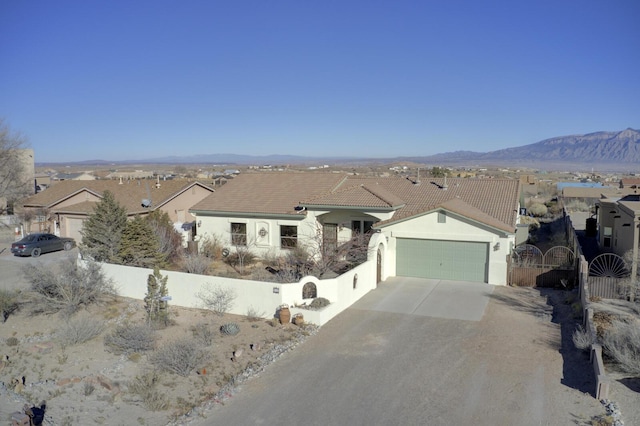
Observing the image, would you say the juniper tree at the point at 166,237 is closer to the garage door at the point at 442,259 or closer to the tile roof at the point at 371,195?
the tile roof at the point at 371,195

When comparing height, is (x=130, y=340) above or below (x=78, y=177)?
below

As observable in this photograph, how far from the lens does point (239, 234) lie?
2808 cm

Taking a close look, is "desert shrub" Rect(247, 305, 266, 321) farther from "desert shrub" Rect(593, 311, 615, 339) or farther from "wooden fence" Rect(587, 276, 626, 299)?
"wooden fence" Rect(587, 276, 626, 299)

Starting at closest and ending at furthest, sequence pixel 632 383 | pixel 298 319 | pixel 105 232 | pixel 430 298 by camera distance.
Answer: pixel 632 383
pixel 298 319
pixel 430 298
pixel 105 232

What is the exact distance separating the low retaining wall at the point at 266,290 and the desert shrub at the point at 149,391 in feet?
16.4

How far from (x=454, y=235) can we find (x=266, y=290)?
9.08 m

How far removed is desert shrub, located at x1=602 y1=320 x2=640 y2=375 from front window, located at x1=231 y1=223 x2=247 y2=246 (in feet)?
59.3

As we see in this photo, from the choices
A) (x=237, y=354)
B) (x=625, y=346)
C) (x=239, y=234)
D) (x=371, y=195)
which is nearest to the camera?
(x=625, y=346)

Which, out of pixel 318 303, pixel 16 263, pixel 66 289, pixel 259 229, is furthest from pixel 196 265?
pixel 16 263

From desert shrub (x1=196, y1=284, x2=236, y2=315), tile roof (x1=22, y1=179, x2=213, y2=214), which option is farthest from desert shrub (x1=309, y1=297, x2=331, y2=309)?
tile roof (x1=22, y1=179, x2=213, y2=214)

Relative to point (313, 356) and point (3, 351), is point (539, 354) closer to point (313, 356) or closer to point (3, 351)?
point (313, 356)

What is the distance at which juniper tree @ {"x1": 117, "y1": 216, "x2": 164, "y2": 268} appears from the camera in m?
23.7

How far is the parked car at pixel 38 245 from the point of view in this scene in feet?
99.2

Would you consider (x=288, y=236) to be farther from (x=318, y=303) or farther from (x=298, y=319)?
(x=298, y=319)
